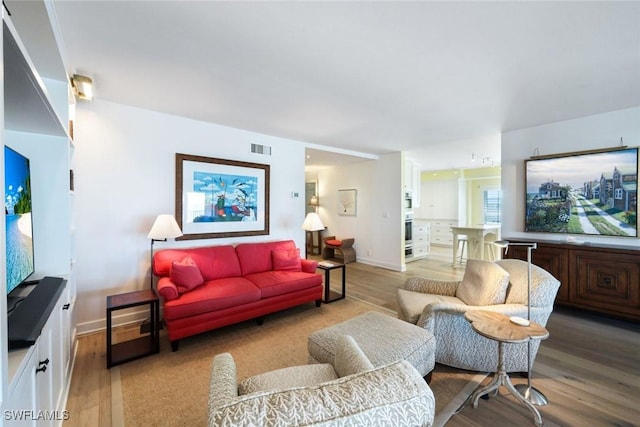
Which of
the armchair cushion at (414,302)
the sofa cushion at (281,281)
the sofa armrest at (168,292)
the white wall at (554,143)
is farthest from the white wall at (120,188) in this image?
the white wall at (554,143)

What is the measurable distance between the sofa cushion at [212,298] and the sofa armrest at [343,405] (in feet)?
6.70

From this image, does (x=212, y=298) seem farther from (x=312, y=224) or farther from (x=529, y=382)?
(x=529, y=382)

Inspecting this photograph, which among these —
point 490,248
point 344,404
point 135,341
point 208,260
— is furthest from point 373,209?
point 344,404

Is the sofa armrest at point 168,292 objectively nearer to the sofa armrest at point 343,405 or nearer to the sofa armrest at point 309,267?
the sofa armrest at point 309,267

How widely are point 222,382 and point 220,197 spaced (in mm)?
2944

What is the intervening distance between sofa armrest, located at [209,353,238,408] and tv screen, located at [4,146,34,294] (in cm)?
112

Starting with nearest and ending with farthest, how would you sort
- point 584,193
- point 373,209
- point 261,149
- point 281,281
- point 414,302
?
point 414,302
point 281,281
point 584,193
point 261,149
point 373,209

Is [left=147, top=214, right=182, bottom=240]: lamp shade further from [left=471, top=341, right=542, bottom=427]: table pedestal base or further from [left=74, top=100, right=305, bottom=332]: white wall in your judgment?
[left=471, top=341, right=542, bottom=427]: table pedestal base

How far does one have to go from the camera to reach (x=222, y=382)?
1080 millimetres

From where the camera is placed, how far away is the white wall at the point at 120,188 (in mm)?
2855

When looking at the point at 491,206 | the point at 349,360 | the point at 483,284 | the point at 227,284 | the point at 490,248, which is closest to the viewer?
the point at 349,360

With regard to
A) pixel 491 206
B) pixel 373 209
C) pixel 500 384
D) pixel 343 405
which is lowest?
pixel 500 384

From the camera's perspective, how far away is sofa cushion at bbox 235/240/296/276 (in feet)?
11.6

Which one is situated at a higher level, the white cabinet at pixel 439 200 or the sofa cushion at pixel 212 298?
the white cabinet at pixel 439 200
